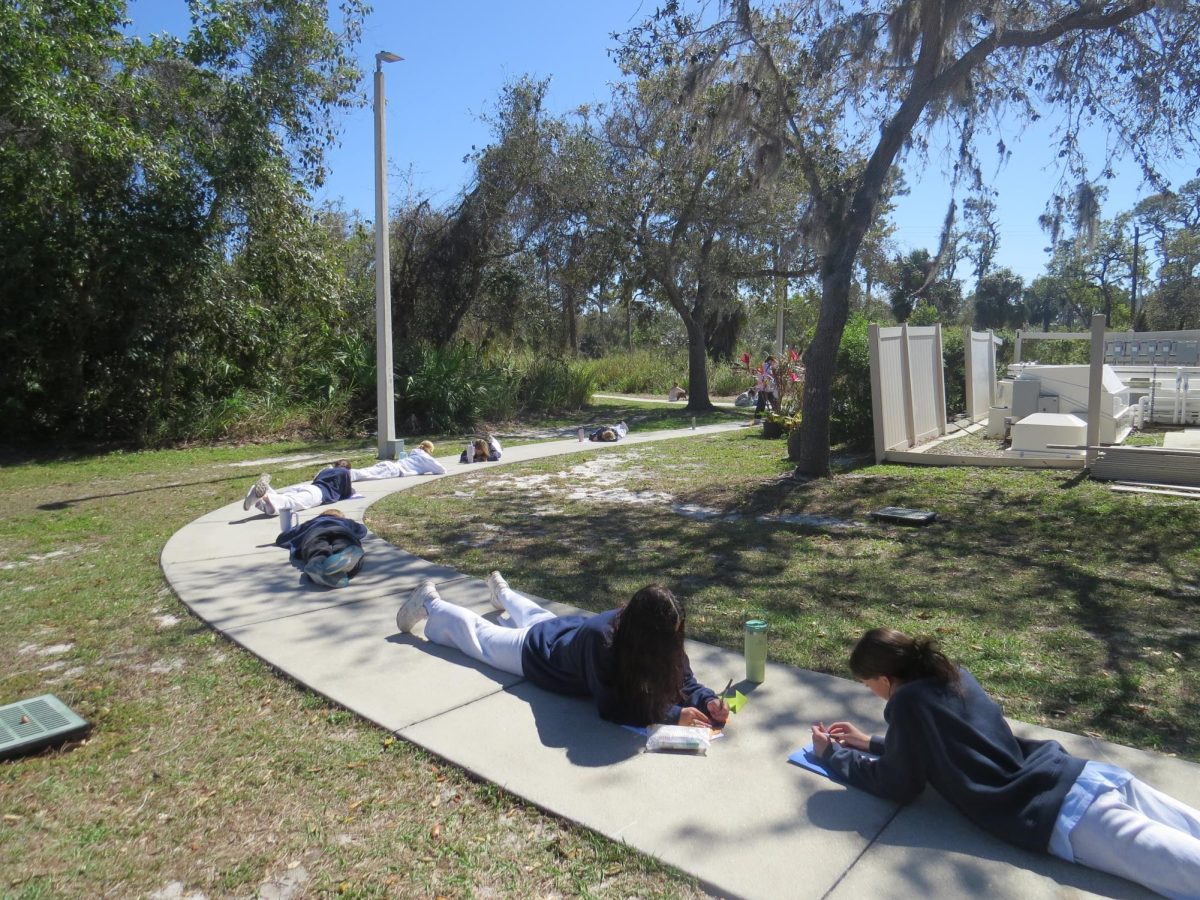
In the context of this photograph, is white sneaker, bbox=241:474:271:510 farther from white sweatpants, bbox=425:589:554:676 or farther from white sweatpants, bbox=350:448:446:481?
white sweatpants, bbox=425:589:554:676

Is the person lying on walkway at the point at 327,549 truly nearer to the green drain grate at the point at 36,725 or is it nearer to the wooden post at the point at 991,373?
the green drain grate at the point at 36,725

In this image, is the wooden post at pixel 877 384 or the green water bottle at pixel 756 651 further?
the wooden post at pixel 877 384

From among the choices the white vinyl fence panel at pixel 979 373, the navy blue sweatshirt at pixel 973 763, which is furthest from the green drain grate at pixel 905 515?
the white vinyl fence panel at pixel 979 373

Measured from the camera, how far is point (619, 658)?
152 inches

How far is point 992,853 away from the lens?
2938 millimetres

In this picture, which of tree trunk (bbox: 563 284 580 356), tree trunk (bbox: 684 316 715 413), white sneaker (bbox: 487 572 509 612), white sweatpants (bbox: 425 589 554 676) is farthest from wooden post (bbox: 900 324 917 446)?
tree trunk (bbox: 563 284 580 356)

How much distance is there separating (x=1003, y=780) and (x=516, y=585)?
3.90 meters

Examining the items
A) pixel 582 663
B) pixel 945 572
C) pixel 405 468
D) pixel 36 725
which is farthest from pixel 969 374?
pixel 36 725

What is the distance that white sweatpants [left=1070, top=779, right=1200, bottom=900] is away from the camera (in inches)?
102

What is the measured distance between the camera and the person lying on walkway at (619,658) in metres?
3.68

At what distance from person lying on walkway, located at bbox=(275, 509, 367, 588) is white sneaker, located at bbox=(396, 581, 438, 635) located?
4.40ft

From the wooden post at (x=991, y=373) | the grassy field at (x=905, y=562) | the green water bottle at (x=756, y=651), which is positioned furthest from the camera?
the wooden post at (x=991, y=373)

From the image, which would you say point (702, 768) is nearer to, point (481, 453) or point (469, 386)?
point (481, 453)

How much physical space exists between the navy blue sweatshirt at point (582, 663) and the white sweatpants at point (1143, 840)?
1605 millimetres
